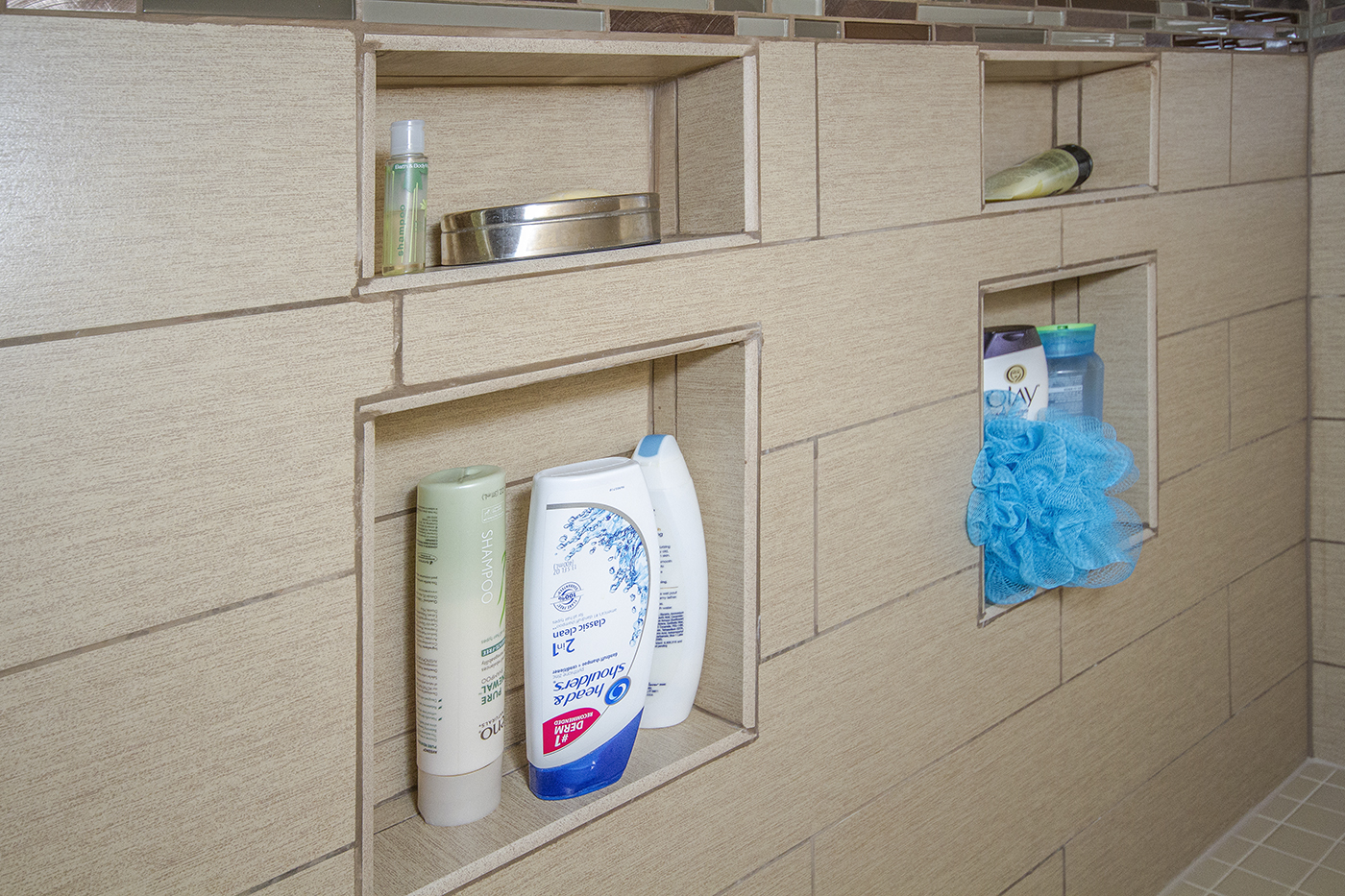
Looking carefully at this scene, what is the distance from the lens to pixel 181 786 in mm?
610

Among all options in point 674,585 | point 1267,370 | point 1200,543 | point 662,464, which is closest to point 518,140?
point 662,464

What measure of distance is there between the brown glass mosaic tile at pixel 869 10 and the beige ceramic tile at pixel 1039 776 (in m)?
0.75

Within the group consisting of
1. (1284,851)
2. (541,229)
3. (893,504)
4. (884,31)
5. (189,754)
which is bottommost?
(1284,851)

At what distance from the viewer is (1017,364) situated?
1236 millimetres

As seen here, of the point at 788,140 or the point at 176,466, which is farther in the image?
the point at 788,140

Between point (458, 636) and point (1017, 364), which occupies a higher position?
point (1017, 364)

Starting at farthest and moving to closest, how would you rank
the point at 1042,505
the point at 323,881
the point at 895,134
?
the point at 1042,505
the point at 895,134
the point at 323,881

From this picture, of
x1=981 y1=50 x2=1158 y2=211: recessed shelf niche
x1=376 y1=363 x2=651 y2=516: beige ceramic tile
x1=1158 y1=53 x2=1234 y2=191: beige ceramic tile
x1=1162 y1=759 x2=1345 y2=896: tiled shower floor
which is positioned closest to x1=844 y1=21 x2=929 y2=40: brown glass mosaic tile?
x1=981 y1=50 x2=1158 y2=211: recessed shelf niche

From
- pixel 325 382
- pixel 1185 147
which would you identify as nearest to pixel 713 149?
pixel 325 382

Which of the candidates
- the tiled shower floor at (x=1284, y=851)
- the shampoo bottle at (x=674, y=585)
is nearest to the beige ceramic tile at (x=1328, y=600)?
the tiled shower floor at (x=1284, y=851)

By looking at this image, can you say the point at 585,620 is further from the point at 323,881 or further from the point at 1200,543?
the point at 1200,543

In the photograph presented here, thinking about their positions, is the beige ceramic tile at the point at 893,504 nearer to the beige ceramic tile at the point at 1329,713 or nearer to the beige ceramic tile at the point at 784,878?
the beige ceramic tile at the point at 784,878

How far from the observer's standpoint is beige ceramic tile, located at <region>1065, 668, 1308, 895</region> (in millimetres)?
1412

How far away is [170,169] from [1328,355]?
1.72 meters
